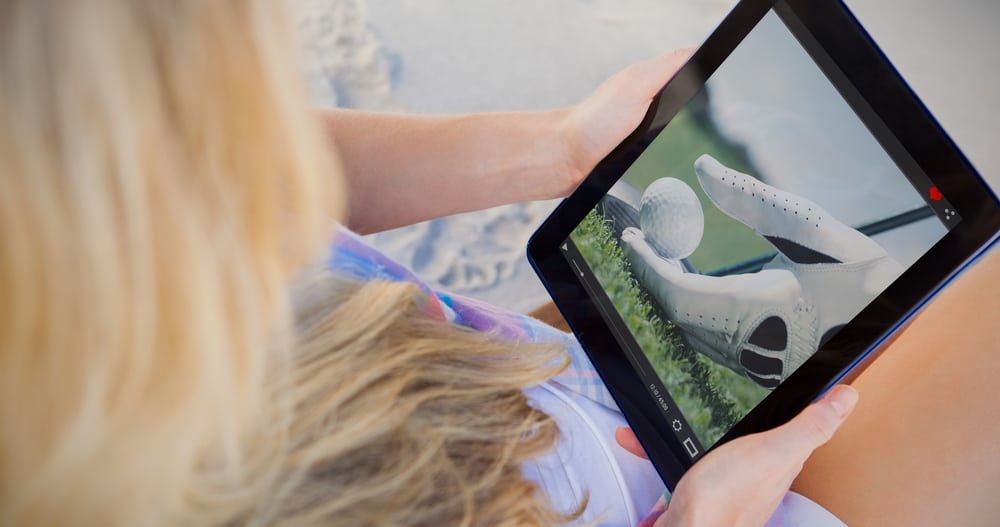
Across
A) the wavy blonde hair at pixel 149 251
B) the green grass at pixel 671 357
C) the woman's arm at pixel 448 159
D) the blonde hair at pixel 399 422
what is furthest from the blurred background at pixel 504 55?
the wavy blonde hair at pixel 149 251

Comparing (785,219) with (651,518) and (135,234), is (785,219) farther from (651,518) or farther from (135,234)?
(135,234)

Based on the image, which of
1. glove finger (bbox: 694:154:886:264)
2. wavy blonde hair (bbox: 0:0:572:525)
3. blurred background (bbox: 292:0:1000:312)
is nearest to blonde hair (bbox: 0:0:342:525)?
wavy blonde hair (bbox: 0:0:572:525)

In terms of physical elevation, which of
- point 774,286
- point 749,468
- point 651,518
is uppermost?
point 774,286

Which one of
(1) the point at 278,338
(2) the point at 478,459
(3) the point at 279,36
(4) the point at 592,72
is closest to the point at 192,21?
(3) the point at 279,36

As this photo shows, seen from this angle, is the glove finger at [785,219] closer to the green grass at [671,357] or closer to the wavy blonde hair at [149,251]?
the green grass at [671,357]

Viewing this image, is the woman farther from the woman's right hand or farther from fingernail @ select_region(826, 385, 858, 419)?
fingernail @ select_region(826, 385, 858, 419)

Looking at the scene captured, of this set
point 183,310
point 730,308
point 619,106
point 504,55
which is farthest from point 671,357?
point 504,55

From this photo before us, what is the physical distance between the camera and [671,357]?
57cm

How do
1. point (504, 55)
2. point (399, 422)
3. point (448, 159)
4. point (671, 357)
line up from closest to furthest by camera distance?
point (399, 422), point (671, 357), point (448, 159), point (504, 55)

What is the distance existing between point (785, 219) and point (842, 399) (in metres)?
0.14

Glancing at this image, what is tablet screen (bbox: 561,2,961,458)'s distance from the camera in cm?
46

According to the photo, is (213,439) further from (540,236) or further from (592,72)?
(592,72)

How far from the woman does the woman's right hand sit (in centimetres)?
12

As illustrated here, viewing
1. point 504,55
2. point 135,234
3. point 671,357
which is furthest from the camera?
point 504,55
